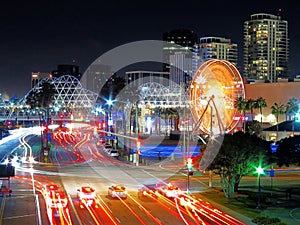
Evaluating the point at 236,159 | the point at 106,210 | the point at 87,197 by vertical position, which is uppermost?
the point at 236,159

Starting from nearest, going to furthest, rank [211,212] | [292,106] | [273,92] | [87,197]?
[211,212]
[87,197]
[292,106]
[273,92]

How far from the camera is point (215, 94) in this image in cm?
9019

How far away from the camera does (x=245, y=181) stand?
192ft

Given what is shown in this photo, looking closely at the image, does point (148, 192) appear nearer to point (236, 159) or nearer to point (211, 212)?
point (236, 159)

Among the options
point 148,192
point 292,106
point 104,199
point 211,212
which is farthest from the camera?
point 292,106

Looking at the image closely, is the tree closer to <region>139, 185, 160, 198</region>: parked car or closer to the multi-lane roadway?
the multi-lane roadway

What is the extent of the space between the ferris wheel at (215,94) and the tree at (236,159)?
38.4 m

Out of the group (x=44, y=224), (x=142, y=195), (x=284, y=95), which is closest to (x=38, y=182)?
(x=142, y=195)

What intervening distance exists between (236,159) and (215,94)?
44.5 m

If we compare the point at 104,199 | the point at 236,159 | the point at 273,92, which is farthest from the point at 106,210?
the point at 273,92

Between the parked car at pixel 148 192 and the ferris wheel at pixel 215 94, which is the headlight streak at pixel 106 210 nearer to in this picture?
the parked car at pixel 148 192

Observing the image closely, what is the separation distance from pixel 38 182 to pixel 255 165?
75.9 feet

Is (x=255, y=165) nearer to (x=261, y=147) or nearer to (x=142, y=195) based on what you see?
(x=261, y=147)

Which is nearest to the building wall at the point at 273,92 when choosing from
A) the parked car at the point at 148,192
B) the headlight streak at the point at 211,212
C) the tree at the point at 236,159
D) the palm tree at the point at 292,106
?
the palm tree at the point at 292,106
